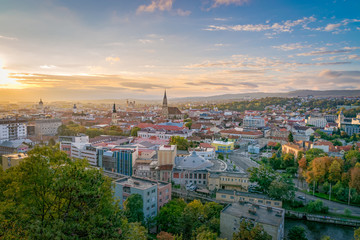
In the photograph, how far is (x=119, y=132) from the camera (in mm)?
33312

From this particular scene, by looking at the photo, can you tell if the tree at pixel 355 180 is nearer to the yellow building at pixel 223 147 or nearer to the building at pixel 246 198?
the building at pixel 246 198

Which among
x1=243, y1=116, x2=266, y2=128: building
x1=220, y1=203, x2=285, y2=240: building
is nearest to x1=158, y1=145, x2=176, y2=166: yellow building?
x1=220, y1=203, x2=285, y2=240: building

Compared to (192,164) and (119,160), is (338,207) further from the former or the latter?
(119,160)

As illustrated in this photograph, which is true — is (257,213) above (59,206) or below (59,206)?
below

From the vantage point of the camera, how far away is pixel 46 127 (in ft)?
123

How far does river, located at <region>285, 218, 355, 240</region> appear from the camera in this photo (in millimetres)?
11562

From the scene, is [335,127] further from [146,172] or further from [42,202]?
[42,202]

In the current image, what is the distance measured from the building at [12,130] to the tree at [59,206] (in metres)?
30.5

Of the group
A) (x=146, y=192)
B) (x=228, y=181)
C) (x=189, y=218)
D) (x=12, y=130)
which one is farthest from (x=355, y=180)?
(x=12, y=130)

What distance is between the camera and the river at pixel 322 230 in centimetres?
1156

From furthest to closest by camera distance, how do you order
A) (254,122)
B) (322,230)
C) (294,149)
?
(254,122)
(294,149)
(322,230)

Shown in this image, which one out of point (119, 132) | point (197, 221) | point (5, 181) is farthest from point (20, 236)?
point (119, 132)

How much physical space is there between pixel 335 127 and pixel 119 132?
32.2 metres

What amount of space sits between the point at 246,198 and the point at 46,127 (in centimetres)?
3338
